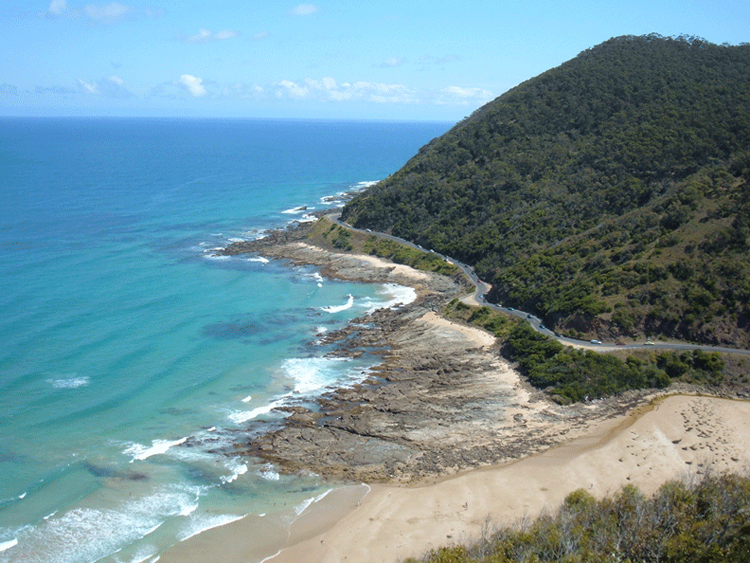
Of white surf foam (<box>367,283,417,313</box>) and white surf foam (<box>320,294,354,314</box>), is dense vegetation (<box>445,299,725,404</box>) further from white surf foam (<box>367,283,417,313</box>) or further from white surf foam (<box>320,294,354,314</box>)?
white surf foam (<box>320,294,354,314</box>)

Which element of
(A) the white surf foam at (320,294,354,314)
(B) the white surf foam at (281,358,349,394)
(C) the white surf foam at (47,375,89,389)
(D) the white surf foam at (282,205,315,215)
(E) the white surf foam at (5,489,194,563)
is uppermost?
(D) the white surf foam at (282,205,315,215)

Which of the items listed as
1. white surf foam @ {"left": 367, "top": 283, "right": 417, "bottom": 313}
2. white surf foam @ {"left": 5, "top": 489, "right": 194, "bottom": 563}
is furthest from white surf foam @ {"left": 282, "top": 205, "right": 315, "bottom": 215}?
white surf foam @ {"left": 5, "top": 489, "right": 194, "bottom": 563}

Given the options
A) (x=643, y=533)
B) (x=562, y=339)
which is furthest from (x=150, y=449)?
(x=562, y=339)

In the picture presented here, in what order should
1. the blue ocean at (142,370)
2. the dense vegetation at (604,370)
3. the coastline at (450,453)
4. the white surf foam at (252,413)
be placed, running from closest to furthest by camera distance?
the coastline at (450,453)
the blue ocean at (142,370)
the white surf foam at (252,413)
the dense vegetation at (604,370)

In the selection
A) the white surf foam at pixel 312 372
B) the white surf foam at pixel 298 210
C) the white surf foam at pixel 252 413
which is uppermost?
the white surf foam at pixel 298 210

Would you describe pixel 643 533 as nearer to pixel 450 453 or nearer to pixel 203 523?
Result: pixel 450 453

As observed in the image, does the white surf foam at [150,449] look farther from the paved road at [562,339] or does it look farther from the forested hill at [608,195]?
the forested hill at [608,195]

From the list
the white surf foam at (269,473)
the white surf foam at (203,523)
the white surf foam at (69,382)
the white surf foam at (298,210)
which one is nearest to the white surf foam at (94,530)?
the white surf foam at (203,523)

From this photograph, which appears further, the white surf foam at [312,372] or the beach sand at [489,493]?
the white surf foam at [312,372]
